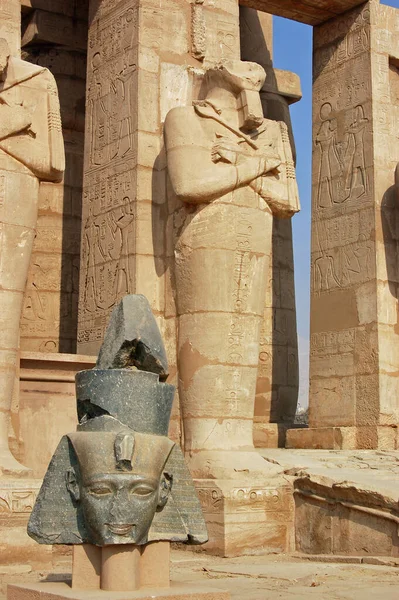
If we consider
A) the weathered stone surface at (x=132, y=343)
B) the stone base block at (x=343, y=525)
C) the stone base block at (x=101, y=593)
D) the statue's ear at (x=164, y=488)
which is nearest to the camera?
the stone base block at (x=101, y=593)

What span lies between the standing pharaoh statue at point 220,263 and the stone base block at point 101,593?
332cm

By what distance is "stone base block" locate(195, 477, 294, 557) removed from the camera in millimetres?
8453

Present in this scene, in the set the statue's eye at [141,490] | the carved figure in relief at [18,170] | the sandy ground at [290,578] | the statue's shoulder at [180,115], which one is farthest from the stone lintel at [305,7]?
the statue's eye at [141,490]

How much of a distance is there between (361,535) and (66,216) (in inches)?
209

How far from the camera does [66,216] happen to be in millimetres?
11953

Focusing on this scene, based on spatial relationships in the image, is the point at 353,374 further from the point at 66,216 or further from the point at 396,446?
the point at 66,216

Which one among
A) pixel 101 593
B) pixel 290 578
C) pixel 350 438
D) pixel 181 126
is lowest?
pixel 290 578

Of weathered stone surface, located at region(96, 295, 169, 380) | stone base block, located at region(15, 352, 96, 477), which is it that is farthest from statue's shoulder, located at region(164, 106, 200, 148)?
weathered stone surface, located at region(96, 295, 169, 380)

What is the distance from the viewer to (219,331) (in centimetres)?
909

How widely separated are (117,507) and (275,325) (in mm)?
6993

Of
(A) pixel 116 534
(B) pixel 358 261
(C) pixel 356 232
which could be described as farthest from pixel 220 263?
Answer: (A) pixel 116 534

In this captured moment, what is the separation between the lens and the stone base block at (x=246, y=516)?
8453mm

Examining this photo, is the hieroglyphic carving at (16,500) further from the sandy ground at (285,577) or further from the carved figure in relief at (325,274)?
the carved figure in relief at (325,274)

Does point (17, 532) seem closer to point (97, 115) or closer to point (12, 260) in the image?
point (12, 260)
